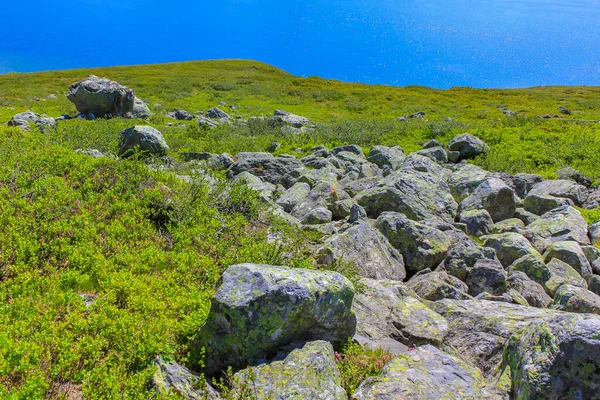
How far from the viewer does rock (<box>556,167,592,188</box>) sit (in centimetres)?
2375

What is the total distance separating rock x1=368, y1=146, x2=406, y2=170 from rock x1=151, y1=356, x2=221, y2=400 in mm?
20256

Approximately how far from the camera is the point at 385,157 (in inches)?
995

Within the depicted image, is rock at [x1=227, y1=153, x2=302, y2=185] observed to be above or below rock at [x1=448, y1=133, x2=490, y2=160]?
below

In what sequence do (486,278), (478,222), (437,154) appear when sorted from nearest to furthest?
(486,278), (478,222), (437,154)

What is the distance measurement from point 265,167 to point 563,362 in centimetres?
1797

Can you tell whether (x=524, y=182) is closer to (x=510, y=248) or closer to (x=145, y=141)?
(x=510, y=248)

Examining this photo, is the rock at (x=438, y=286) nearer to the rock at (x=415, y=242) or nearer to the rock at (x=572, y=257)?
the rock at (x=415, y=242)

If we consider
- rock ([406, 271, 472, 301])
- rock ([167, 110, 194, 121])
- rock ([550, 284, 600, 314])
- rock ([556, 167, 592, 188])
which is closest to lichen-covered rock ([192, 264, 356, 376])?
rock ([406, 271, 472, 301])

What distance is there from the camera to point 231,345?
6082 mm

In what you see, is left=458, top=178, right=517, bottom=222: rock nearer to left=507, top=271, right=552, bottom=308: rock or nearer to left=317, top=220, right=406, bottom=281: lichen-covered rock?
left=507, top=271, right=552, bottom=308: rock

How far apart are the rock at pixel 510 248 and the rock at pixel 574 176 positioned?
14000 millimetres

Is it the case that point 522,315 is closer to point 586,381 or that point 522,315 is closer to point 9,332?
point 586,381

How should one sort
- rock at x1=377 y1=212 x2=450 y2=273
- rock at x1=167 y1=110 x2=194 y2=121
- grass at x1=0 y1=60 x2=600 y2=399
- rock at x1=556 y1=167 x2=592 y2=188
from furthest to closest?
1. rock at x1=167 y1=110 x2=194 y2=121
2. rock at x1=556 y1=167 x2=592 y2=188
3. rock at x1=377 y1=212 x2=450 y2=273
4. grass at x1=0 y1=60 x2=600 y2=399

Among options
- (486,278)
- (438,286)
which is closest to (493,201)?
(486,278)
